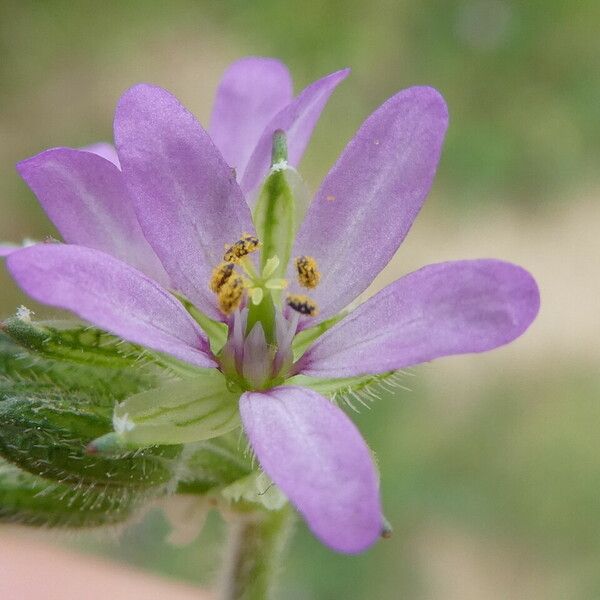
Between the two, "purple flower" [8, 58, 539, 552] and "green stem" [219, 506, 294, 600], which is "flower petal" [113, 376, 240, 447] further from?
"green stem" [219, 506, 294, 600]

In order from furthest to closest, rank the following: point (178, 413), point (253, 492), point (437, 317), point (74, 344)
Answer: point (253, 492) < point (74, 344) < point (178, 413) < point (437, 317)

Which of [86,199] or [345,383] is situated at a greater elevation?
[86,199]

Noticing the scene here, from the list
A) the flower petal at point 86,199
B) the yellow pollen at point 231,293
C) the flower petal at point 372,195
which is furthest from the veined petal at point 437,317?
the flower petal at point 86,199

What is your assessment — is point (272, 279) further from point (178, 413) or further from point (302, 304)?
point (178, 413)

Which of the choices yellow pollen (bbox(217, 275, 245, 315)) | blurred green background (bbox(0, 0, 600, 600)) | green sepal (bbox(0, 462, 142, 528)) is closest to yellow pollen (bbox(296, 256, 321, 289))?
yellow pollen (bbox(217, 275, 245, 315))

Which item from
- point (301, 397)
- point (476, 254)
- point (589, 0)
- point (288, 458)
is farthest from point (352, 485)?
point (589, 0)

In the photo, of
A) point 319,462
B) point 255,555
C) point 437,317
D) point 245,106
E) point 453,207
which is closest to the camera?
point 319,462

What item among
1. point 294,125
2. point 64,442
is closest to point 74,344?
point 64,442
